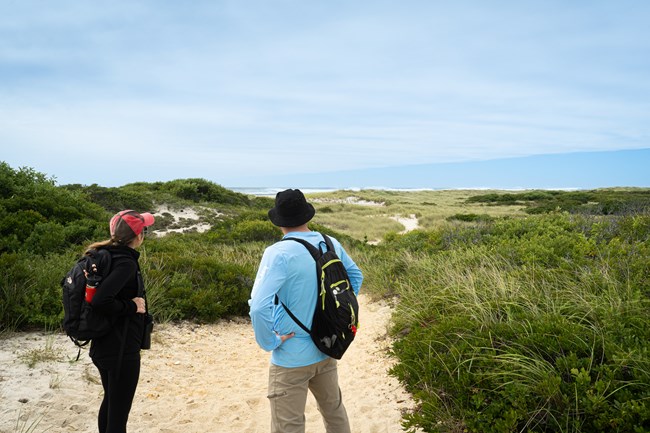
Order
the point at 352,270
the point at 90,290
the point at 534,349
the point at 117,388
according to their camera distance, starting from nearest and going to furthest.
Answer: the point at 90,290 < the point at 117,388 < the point at 352,270 < the point at 534,349

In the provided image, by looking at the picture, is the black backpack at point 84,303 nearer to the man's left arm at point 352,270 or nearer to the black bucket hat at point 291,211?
the black bucket hat at point 291,211

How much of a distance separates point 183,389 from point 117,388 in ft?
7.93

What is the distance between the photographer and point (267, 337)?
274 cm

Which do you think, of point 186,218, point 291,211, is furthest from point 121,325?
point 186,218

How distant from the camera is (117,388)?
124 inches

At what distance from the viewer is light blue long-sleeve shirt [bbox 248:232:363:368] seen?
2746 mm

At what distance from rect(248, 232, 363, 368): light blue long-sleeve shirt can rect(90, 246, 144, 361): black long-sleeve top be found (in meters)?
0.97

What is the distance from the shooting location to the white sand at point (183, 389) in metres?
4.27

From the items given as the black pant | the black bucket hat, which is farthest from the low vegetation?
the black pant

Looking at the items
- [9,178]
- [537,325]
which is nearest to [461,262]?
[537,325]

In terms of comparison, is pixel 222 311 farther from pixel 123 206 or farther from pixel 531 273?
pixel 123 206

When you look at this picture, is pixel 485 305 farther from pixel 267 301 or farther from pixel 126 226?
pixel 126 226

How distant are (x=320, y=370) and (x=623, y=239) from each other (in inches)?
299

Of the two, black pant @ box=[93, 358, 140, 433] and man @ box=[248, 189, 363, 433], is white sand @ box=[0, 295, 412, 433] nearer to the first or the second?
black pant @ box=[93, 358, 140, 433]
